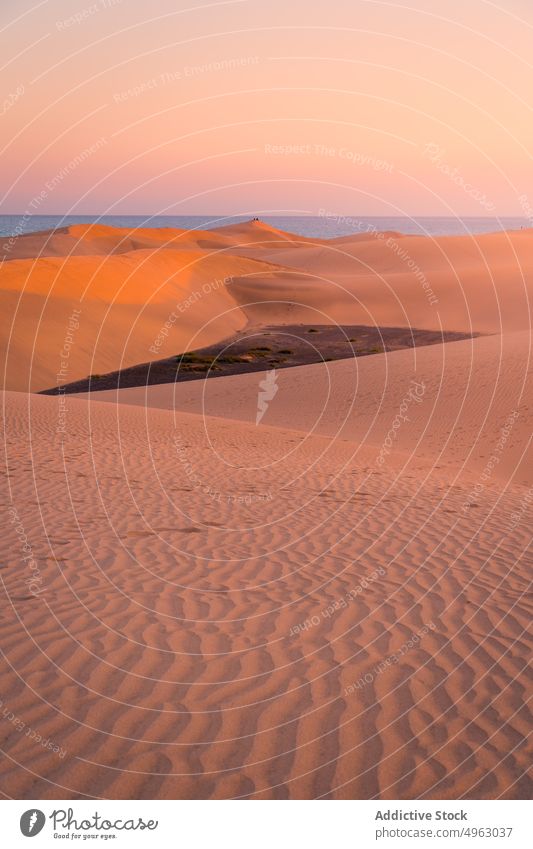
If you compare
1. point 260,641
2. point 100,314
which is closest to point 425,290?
point 100,314

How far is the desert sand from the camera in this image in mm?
5047

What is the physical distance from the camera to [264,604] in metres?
7.68

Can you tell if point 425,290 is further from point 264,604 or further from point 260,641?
point 260,641

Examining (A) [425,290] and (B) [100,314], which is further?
(A) [425,290]

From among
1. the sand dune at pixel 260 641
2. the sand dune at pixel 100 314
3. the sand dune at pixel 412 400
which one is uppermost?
the sand dune at pixel 100 314

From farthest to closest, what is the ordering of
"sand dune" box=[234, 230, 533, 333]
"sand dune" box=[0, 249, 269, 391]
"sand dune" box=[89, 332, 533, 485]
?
"sand dune" box=[234, 230, 533, 333] → "sand dune" box=[0, 249, 269, 391] → "sand dune" box=[89, 332, 533, 485]

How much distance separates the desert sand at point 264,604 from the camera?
16.6 feet

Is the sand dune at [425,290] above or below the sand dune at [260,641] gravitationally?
above
